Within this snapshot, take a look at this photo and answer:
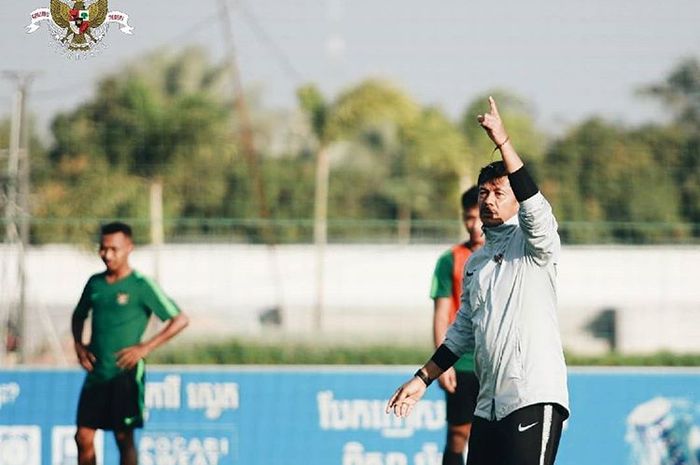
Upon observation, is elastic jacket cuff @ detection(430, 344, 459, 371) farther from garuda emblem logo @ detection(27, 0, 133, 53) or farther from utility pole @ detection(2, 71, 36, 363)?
utility pole @ detection(2, 71, 36, 363)

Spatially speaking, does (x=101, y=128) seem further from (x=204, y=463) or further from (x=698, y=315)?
(x=204, y=463)

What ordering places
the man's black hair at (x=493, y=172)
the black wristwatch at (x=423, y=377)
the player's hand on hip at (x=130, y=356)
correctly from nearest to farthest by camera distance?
the man's black hair at (x=493, y=172) < the black wristwatch at (x=423, y=377) < the player's hand on hip at (x=130, y=356)

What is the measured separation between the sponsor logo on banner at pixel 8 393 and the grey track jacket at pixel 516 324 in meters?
5.49

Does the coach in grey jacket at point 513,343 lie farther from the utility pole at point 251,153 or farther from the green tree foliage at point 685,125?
the green tree foliage at point 685,125

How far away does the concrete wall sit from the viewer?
15375 millimetres

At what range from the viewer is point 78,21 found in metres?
13.1

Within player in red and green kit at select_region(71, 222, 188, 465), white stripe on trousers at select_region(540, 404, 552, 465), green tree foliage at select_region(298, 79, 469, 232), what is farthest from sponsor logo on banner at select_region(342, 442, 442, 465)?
green tree foliage at select_region(298, 79, 469, 232)

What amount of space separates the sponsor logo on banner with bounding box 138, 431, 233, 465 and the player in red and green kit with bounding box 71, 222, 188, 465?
892 mm

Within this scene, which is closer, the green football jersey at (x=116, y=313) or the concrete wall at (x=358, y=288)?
the green football jersey at (x=116, y=313)

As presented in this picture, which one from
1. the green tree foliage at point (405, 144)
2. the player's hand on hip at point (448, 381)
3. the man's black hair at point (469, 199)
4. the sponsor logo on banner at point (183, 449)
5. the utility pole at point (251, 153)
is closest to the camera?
the man's black hair at point (469, 199)

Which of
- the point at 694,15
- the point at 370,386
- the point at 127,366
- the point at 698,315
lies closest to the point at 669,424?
the point at 370,386

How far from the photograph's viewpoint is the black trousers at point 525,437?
5320 mm

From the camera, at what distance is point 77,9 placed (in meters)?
13.0

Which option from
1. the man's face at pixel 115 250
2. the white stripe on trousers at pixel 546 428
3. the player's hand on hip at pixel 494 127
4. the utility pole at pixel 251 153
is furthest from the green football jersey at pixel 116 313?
the utility pole at pixel 251 153
